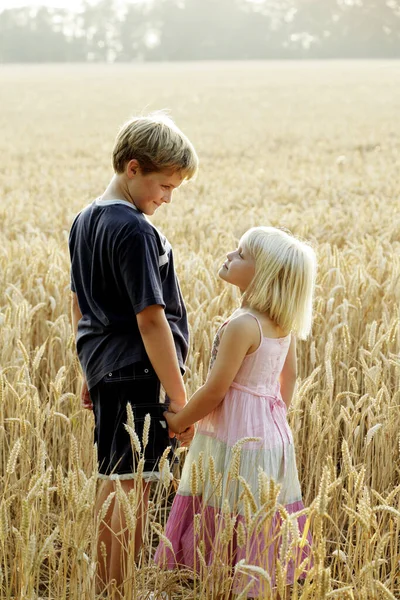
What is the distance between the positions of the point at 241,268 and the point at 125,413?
0.52m

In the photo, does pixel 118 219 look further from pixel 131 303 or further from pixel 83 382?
pixel 83 382

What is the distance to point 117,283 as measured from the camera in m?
2.13

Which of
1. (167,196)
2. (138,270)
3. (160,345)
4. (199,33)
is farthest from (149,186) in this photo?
(199,33)

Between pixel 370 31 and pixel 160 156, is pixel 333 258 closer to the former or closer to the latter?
pixel 160 156

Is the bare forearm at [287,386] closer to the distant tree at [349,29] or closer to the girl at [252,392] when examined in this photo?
the girl at [252,392]

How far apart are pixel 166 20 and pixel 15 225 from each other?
Result: 3282 inches

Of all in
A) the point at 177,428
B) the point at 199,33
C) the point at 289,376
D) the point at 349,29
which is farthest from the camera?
the point at 199,33

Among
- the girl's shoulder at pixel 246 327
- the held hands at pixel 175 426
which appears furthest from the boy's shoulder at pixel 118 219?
the held hands at pixel 175 426

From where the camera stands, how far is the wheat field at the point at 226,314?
1.73 meters

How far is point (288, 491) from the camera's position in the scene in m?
2.13

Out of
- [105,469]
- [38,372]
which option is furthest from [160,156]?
[38,372]

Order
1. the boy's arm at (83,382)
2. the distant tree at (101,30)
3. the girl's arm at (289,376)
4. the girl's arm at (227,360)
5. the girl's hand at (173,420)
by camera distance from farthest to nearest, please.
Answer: the distant tree at (101,30) → the boy's arm at (83,382) → the girl's arm at (289,376) → the girl's hand at (173,420) → the girl's arm at (227,360)

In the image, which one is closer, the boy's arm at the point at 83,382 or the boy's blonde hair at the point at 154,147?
the boy's blonde hair at the point at 154,147

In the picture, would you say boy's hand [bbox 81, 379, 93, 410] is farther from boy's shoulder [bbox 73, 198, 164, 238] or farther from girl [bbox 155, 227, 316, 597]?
boy's shoulder [bbox 73, 198, 164, 238]
